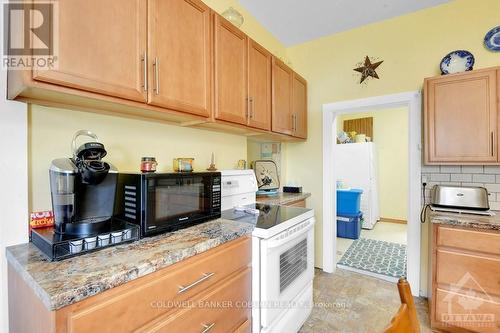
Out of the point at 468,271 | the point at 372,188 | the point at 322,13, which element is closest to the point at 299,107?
the point at 322,13

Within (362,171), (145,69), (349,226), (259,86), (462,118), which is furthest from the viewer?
(362,171)

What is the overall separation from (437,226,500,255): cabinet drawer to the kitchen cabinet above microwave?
5.52 ft

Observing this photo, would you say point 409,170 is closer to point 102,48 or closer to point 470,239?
point 470,239

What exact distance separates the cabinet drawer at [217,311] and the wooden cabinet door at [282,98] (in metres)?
1.39

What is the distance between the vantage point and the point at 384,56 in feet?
7.99

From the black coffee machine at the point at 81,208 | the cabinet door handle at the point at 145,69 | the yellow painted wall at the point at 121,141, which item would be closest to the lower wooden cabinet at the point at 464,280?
the yellow painted wall at the point at 121,141

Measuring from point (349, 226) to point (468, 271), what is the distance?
2279 millimetres

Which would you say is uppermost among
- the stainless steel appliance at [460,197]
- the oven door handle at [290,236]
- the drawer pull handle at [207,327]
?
the stainless steel appliance at [460,197]

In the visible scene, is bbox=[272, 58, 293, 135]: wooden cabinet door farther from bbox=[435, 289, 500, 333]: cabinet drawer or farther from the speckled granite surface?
bbox=[435, 289, 500, 333]: cabinet drawer

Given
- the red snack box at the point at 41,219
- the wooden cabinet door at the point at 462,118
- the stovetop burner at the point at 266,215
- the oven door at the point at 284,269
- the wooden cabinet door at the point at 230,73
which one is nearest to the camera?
the red snack box at the point at 41,219

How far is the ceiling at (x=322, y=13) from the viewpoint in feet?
7.14

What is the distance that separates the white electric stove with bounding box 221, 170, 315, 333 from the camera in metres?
1.35

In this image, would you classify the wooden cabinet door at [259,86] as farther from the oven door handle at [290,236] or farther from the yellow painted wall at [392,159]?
the yellow painted wall at [392,159]

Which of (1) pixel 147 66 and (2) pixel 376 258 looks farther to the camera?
(2) pixel 376 258
